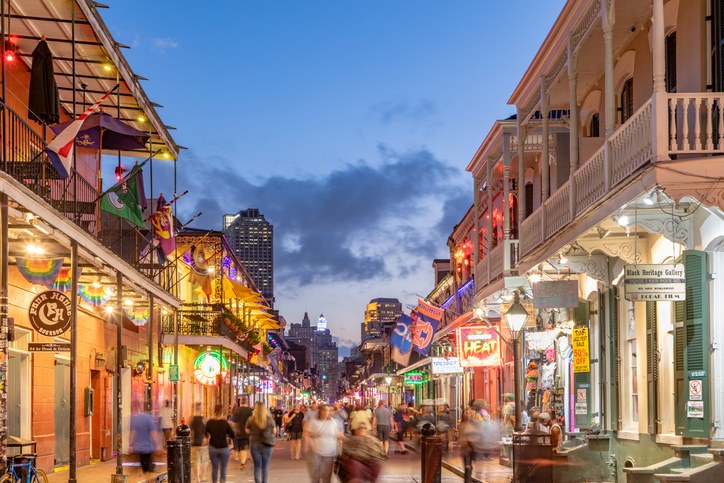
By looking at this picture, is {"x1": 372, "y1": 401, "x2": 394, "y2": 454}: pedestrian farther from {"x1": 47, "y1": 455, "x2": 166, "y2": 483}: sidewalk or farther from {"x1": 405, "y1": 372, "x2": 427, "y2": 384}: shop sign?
{"x1": 405, "y1": 372, "x2": 427, "y2": 384}: shop sign

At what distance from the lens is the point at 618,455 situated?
20.1 metres

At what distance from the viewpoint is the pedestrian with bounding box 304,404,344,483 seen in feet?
56.0

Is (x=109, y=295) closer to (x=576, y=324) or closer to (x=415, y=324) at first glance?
(x=576, y=324)

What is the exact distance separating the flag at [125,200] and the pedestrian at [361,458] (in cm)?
836

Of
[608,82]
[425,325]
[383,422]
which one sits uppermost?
[608,82]

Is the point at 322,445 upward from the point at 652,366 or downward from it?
downward

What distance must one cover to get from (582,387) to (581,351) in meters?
0.74

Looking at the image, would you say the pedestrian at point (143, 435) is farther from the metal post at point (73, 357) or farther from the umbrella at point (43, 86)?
the umbrella at point (43, 86)

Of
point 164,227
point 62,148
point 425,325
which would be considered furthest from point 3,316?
point 425,325

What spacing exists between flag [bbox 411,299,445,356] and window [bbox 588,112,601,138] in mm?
15666

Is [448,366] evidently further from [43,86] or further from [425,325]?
[43,86]

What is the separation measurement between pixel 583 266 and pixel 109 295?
12.5m

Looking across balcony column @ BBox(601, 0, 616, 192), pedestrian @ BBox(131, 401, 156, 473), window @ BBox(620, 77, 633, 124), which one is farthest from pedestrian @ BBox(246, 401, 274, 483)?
window @ BBox(620, 77, 633, 124)

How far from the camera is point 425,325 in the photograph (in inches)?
1538
